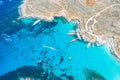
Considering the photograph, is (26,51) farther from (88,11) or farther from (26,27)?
(88,11)

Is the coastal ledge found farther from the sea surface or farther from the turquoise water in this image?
the turquoise water

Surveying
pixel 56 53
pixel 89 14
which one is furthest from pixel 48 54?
pixel 89 14

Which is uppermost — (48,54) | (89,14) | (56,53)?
(89,14)

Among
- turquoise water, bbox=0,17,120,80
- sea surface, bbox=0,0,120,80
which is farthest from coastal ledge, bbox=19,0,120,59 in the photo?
turquoise water, bbox=0,17,120,80

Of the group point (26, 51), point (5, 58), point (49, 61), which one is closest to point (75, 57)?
point (49, 61)

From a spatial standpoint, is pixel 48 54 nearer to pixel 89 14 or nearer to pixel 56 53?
pixel 56 53

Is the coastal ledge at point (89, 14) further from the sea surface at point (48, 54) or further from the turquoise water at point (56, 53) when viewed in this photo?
the turquoise water at point (56, 53)
